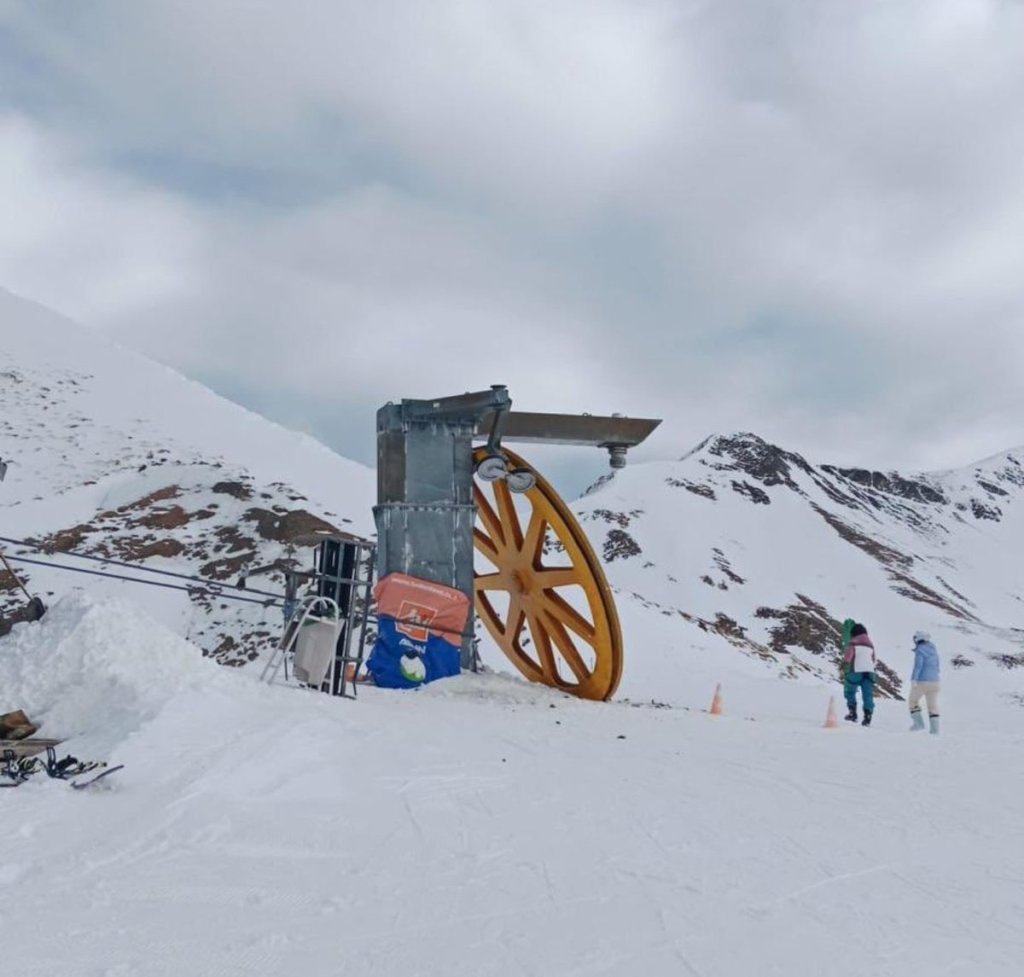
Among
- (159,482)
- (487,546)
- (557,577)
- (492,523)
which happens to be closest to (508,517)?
(492,523)

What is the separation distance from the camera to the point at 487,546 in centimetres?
1606

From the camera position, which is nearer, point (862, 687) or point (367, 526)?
point (862, 687)

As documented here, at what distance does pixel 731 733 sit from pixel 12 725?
7.49 meters

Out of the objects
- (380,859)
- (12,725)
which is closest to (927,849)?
(380,859)

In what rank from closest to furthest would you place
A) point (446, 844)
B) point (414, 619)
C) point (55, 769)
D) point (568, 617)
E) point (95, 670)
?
point (446, 844) → point (55, 769) → point (95, 670) → point (414, 619) → point (568, 617)

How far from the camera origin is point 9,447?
119ft

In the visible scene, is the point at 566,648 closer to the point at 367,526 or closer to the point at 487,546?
the point at 487,546

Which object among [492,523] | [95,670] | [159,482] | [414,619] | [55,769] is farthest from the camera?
[159,482]

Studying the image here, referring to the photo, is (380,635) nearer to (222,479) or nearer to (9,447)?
(222,479)

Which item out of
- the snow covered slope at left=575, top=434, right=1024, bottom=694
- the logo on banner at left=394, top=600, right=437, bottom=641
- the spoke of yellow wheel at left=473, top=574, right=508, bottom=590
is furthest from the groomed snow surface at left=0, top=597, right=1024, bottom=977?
the snow covered slope at left=575, top=434, right=1024, bottom=694

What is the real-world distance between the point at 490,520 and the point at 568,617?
233cm

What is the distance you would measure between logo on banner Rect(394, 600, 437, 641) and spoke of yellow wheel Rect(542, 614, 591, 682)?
266cm

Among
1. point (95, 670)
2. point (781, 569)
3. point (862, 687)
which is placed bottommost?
point (95, 670)

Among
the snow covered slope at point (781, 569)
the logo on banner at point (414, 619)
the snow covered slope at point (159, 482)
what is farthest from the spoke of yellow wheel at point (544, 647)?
the snow covered slope at point (159, 482)
